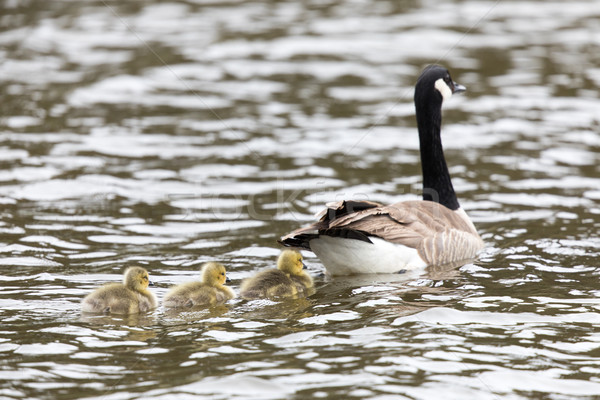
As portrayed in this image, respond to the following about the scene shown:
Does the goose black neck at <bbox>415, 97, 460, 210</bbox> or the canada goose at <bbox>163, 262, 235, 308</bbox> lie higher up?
the goose black neck at <bbox>415, 97, 460, 210</bbox>

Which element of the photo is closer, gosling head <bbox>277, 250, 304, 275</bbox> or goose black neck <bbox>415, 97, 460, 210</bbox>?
gosling head <bbox>277, 250, 304, 275</bbox>

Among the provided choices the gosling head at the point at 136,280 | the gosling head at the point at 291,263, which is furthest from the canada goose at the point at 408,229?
the gosling head at the point at 136,280

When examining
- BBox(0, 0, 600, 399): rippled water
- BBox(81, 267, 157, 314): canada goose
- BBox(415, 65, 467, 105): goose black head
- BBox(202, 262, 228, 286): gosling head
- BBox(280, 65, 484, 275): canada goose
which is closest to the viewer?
BBox(0, 0, 600, 399): rippled water

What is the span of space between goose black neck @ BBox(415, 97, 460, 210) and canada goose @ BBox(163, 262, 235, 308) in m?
3.15

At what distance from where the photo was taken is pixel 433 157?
32.3 ft

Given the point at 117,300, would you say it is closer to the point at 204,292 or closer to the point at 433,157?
the point at 204,292

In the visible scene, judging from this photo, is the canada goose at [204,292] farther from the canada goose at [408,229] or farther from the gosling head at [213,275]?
the canada goose at [408,229]

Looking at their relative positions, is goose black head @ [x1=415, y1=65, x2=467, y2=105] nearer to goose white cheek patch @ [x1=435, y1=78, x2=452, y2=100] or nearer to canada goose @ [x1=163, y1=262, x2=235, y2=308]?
goose white cheek patch @ [x1=435, y1=78, x2=452, y2=100]

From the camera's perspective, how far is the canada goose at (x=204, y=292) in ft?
24.9

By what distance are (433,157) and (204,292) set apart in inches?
143

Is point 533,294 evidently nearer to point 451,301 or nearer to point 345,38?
point 451,301

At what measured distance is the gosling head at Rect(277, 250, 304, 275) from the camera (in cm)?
825

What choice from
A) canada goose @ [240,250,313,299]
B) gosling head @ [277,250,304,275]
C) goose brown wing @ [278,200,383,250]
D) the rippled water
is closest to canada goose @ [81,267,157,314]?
the rippled water

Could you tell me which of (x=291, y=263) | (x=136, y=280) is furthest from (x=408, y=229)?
(x=136, y=280)
